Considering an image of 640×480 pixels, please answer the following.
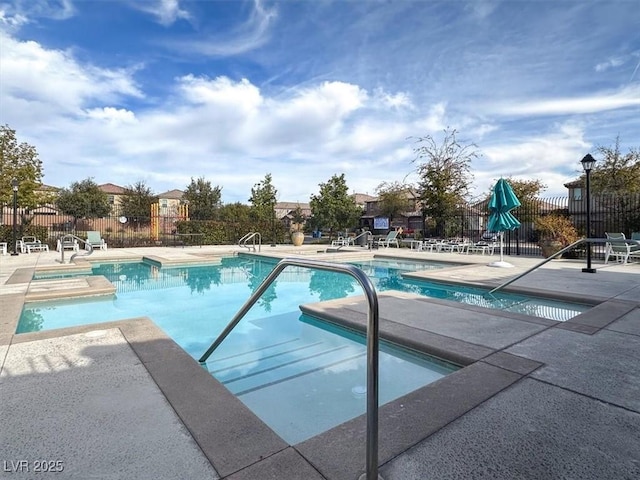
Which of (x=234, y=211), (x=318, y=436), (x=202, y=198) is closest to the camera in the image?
(x=318, y=436)

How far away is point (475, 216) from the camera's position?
821 inches

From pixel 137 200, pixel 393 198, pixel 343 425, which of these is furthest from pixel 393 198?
pixel 343 425

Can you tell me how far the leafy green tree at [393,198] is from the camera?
1336 inches

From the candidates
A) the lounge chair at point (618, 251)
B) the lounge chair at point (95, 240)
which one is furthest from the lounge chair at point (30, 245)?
the lounge chair at point (618, 251)

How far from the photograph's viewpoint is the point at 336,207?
80.5ft

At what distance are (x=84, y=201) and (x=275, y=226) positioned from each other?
2118 cm

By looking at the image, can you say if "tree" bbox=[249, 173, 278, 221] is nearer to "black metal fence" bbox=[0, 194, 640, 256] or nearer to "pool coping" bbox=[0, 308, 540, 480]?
"black metal fence" bbox=[0, 194, 640, 256]

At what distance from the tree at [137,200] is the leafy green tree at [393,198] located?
23141mm

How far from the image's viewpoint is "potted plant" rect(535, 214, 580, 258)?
496 inches

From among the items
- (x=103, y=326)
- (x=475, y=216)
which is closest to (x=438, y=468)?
(x=103, y=326)

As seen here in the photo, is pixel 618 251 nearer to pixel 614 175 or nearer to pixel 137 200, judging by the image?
pixel 614 175

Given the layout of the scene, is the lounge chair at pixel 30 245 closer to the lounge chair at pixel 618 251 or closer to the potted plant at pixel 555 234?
the potted plant at pixel 555 234

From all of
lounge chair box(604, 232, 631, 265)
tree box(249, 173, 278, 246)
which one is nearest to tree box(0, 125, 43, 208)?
tree box(249, 173, 278, 246)

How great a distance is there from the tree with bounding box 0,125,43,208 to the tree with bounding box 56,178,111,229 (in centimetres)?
1377
